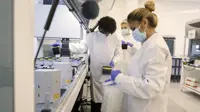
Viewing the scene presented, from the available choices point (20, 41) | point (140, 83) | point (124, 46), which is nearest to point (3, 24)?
point (20, 41)

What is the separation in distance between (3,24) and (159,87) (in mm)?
945

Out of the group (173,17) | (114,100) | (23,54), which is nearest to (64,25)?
(114,100)

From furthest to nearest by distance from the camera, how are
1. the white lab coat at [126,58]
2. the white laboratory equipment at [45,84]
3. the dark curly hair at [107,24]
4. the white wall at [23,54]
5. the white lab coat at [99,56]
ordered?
1. the white lab coat at [99,56]
2. the dark curly hair at [107,24]
3. the white lab coat at [126,58]
4. the white laboratory equipment at [45,84]
5. the white wall at [23,54]

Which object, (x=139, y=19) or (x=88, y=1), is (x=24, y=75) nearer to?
(x=139, y=19)

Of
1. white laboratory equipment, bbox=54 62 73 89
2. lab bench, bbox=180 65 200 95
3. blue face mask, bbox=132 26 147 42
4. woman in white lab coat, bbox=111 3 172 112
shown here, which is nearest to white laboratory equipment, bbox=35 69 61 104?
white laboratory equipment, bbox=54 62 73 89

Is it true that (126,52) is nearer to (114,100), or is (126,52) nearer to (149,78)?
(114,100)

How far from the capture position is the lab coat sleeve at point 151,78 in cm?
104

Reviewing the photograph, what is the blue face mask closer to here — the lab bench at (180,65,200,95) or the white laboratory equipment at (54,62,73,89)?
the white laboratory equipment at (54,62,73,89)

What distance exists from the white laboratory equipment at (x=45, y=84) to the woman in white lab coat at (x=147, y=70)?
1.57 feet

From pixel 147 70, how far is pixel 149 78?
5cm

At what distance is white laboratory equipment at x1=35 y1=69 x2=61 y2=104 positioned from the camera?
2.77ft

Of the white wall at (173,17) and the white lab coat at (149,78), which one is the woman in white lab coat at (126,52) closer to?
the white lab coat at (149,78)

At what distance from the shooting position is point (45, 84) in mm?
860

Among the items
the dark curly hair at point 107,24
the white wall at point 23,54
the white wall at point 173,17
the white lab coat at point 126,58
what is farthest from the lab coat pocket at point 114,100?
the white wall at point 173,17
